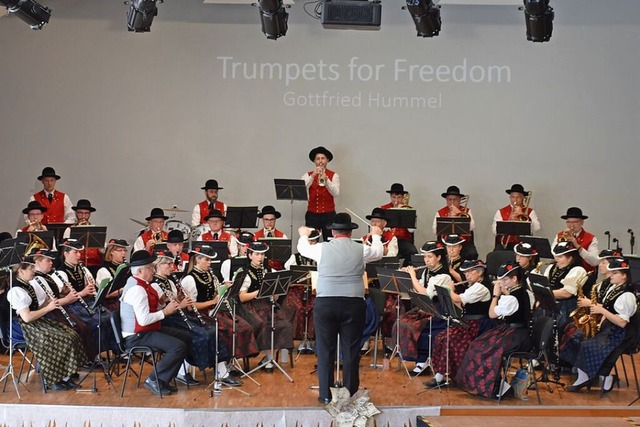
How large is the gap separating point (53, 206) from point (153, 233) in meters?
1.64

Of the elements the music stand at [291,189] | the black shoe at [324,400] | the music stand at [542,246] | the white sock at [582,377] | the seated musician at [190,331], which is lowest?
the black shoe at [324,400]

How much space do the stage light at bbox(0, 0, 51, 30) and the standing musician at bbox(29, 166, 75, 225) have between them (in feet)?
9.84

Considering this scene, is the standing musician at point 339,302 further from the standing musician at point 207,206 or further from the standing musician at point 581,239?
the standing musician at point 207,206

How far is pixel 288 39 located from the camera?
44.4 ft

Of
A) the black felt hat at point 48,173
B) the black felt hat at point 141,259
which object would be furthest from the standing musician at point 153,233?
the black felt hat at point 141,259

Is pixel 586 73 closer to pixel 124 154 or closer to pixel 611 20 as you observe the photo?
pixel 611 20

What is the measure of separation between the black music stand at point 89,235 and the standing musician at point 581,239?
547 cm

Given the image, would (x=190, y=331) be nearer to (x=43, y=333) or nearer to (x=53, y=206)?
(x=43, y=333)

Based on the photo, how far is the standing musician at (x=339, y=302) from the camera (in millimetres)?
7703

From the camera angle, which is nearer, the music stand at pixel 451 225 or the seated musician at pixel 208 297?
the seated musician at pixel 208 297

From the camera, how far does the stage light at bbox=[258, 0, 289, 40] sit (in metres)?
10.1

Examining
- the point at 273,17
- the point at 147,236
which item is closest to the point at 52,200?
the point at 147,236

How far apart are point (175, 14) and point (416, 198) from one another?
14.7 ft

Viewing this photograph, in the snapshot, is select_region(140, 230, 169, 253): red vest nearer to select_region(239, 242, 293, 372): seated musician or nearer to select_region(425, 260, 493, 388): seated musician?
select_region(239, 242, 293, 372): seated musician
